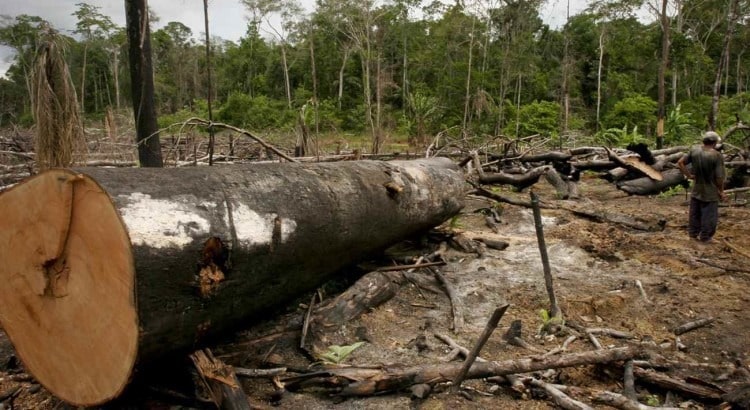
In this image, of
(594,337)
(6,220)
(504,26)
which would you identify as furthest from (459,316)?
(504,26)

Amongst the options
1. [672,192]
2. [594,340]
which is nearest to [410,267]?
[594,340]

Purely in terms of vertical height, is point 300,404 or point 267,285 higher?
point 267,285

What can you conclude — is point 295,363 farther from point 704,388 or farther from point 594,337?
point 704,388

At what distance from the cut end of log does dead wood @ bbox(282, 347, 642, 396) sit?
1013 mm

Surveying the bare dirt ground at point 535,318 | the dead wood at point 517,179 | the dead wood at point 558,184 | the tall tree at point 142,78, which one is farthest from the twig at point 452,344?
the dead wood at point 558,184

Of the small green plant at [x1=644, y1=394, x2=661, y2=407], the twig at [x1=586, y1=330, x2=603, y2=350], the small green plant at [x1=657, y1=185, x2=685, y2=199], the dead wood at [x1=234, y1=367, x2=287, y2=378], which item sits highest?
the small green plant at [x1=657, y1=185, x2=685, y2=199]

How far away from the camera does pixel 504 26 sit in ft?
107

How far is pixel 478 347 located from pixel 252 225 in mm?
1465

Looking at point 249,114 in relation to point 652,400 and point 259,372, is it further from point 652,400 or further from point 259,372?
point 652,400

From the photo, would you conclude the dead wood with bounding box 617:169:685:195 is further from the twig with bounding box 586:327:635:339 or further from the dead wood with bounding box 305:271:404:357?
the dead wood with bounding box 305:271:404:357

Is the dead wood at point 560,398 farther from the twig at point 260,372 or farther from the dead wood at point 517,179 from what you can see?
the dead wood at point 517,179

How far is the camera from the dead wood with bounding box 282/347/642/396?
2.79 metres

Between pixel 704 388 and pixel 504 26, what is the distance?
A: 33.4 metres

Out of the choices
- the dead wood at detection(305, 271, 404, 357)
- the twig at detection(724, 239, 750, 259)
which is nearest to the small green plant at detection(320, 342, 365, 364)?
the dead wood at detection(305, 271, 404, 357)
